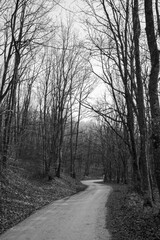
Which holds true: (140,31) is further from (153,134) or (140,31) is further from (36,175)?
(36,175)

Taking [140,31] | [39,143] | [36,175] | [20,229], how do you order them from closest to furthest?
1. [20,229]
2. [140,31]
3. [36,175]
4. [39,143]

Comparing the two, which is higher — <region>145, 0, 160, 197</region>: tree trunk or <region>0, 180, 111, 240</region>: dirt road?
<region>145, 0, 160, 197</region>: tree trunk

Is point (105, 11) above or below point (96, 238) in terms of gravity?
above

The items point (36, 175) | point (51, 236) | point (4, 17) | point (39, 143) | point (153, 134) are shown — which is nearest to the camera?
point (153, 134)

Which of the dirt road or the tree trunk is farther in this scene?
the dirt road

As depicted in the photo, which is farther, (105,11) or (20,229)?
(105,11)

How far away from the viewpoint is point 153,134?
5.71m

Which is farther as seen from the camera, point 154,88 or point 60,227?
point 60,227

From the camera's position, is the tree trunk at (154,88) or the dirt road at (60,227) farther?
the dirt road at (60,227)

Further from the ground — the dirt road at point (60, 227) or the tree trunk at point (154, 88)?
the tree trunk at point (154, 88)

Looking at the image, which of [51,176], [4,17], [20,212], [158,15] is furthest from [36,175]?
[158,15]

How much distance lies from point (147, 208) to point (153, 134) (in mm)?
3919

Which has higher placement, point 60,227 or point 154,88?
point 154,88

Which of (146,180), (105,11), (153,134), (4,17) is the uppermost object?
(105,11)
